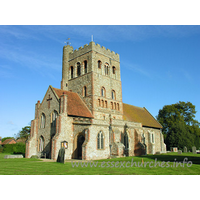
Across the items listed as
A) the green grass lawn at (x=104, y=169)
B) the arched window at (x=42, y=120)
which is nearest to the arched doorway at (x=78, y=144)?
the arched window at (x=42, y=120)

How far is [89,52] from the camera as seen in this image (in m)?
33.6

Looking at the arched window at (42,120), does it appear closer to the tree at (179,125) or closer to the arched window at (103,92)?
the arched window at (103,92)

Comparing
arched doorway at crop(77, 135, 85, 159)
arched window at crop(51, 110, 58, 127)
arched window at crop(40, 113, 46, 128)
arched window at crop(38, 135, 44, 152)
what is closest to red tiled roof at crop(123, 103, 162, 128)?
arched doorway at crop(77, 135, 85, 159)

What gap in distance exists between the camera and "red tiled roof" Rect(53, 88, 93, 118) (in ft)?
89.4

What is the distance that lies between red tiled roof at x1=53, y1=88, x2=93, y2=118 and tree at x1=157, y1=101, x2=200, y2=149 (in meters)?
26.9

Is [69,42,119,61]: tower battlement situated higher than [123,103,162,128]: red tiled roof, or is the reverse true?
[69,42,119,61]: tower battlement

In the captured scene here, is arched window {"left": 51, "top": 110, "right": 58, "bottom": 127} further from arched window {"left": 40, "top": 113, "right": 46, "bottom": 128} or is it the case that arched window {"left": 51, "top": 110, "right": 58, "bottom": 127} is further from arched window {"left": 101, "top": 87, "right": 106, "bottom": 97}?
arched window {"left": 101, "top": 87, "right": 106, "bottom": 97}

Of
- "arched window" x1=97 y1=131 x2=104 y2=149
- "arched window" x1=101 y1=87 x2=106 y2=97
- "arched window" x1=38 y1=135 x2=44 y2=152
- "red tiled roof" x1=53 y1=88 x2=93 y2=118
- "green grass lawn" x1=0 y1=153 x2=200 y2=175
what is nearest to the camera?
"green grass lawn" x1=0 y1=153 x2=200 y2=175

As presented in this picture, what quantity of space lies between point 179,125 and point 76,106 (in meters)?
29.3

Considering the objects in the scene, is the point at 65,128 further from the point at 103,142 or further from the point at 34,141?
the point at 34,141

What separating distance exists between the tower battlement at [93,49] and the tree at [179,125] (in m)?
24.1

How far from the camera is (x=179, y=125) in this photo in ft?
151

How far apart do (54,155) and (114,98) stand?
635 inches

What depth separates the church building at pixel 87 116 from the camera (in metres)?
25.1
